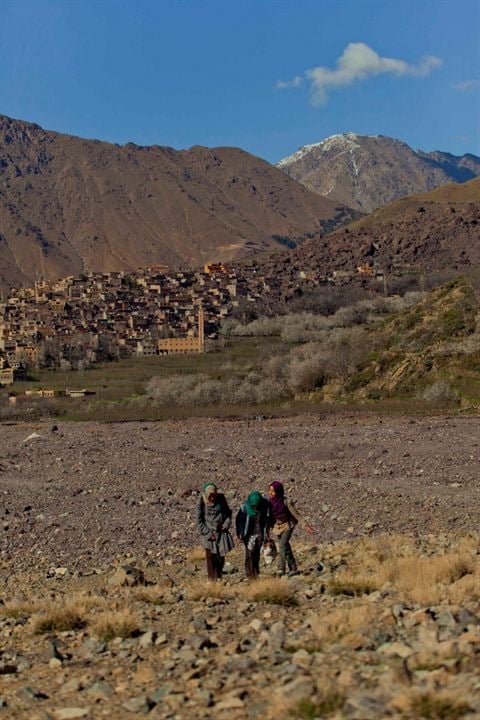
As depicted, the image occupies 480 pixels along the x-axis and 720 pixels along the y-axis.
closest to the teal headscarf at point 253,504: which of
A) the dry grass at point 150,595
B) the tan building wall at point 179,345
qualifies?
the dry grass at point 150,595

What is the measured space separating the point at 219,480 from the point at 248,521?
344 inches

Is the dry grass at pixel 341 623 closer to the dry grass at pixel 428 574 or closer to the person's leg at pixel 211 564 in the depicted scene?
the dry grass at pixel 428 574

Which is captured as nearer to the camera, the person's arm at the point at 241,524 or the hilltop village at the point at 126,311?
the person's arm at the point at 241,524

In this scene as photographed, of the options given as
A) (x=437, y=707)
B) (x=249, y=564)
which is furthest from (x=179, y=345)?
(x=437, y=707)

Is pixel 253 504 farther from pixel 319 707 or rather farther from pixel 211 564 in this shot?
pixel 319 707

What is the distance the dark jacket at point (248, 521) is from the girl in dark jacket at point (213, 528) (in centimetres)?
13

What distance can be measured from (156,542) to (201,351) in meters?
61.0

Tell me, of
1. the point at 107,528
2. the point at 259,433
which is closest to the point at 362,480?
the point at 107,528

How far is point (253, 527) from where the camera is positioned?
10.1 meters

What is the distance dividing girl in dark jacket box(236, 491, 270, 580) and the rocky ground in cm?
32

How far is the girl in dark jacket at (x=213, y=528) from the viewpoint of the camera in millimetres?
10016

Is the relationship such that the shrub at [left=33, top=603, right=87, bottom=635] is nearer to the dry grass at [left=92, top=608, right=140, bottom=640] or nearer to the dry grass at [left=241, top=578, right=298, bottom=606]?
the dry grass at [left=92, top=608, right=140, bottom=640]

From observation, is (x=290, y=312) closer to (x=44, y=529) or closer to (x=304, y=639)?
(x=44, y=529)

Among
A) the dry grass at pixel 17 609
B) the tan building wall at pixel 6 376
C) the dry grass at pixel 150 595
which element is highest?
the tan building wall at pixel 6 376
